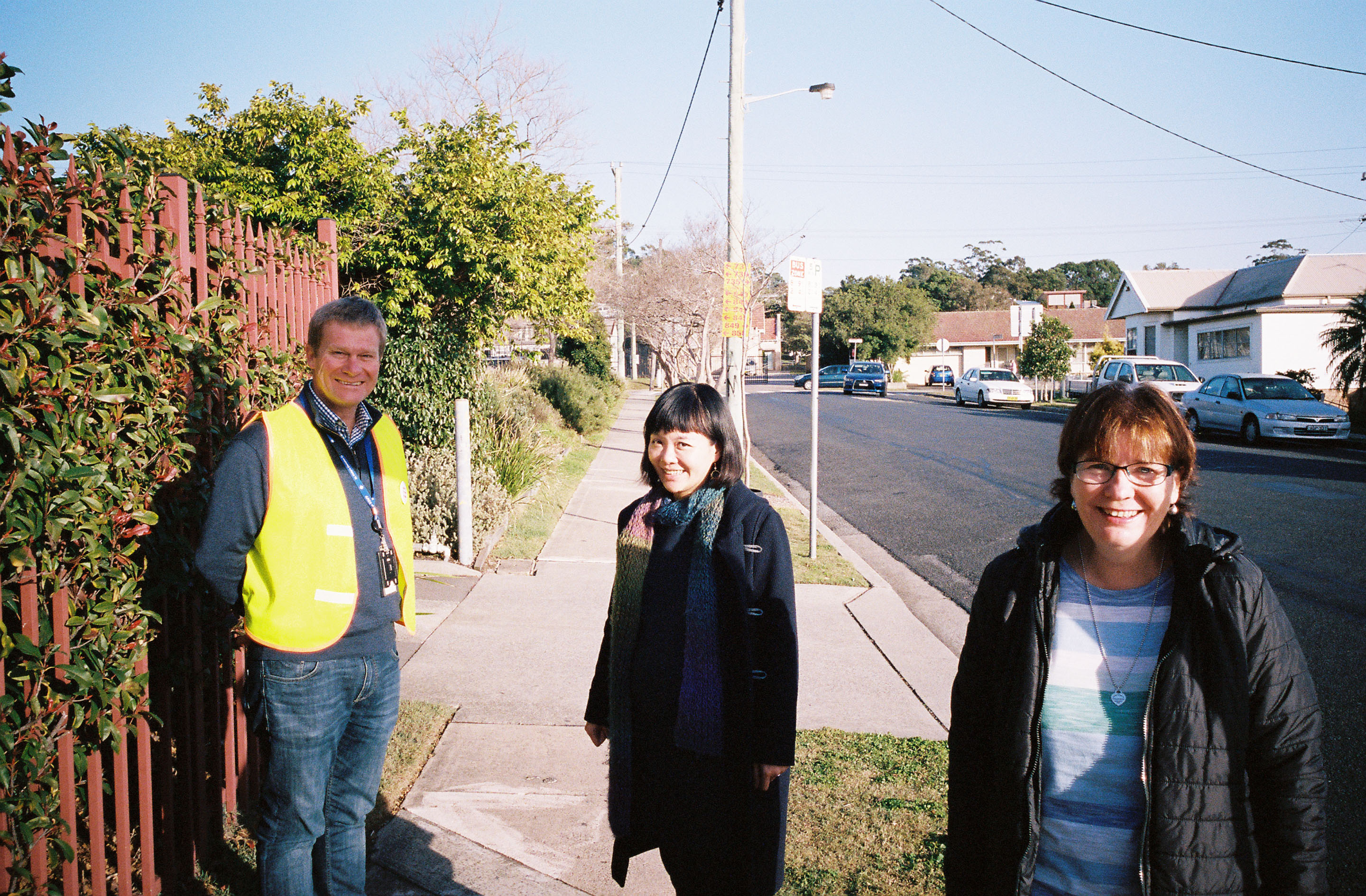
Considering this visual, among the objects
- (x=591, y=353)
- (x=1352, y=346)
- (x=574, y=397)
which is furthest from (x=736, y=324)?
(x=1352, y=346)

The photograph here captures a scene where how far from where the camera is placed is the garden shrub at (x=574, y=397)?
64.6 feet

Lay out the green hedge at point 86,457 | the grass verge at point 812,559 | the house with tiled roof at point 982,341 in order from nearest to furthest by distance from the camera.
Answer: the green hedge at point 86,457 < the grass verge at point 812,559 < the house with tiled roof at point 982,341

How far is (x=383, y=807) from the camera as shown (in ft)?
12.0

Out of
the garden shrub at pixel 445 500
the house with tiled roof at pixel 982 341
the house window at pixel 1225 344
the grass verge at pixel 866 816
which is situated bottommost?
the grass verge at pixel 866 816

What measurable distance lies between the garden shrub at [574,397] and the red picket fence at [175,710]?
623 inches

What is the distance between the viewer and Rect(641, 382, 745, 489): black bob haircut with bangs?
2584mm

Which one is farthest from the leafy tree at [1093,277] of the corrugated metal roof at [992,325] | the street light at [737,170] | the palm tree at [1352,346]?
the street light at [737,170]

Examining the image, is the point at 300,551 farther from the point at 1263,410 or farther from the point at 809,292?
the point at 1263,410

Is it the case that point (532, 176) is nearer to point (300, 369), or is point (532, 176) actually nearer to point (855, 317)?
point (300, 369)

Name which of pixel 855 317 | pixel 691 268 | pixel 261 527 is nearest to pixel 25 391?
pixel 261 527

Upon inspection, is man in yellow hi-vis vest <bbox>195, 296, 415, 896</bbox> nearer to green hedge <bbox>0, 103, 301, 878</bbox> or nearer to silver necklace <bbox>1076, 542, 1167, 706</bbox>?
green hedge <bbox>0, 103, 301, 878</bbox>

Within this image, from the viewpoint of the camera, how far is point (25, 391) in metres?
2.19

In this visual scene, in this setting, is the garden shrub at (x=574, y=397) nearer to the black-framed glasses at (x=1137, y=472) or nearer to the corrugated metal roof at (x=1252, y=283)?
the black-framed glasses at (x=1137, y=472)

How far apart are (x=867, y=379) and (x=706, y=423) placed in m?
44.4
